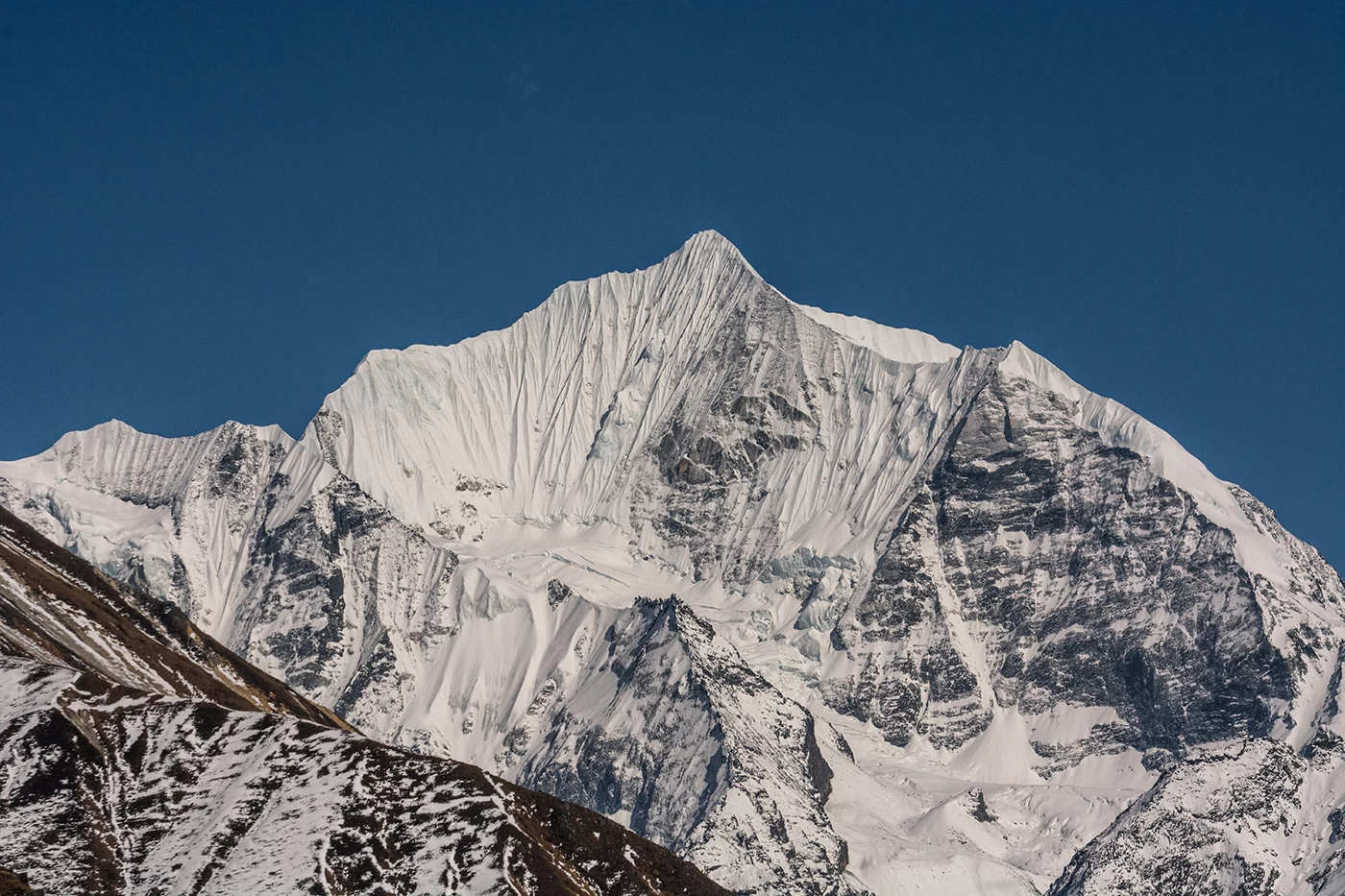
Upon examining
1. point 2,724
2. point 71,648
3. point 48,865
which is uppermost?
point 71,648

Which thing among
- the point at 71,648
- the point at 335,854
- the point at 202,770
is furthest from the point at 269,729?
the point at 71,648

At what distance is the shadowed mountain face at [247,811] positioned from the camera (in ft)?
471

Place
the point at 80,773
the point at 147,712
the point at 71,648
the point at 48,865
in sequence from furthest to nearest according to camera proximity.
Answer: the point at 71,648, the point at 147,712, the point at 80,773, the point at 48,865

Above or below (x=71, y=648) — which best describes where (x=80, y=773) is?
below

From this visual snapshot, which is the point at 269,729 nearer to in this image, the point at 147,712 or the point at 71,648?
the point at 147,712

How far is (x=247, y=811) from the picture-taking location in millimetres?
149250

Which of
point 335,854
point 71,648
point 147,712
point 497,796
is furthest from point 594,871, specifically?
point 71,648

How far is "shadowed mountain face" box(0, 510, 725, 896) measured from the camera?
144m

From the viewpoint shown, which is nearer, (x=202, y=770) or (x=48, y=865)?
(x=48, y=865)

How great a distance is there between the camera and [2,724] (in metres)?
153

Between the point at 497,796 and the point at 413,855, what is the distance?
9123 millimetres

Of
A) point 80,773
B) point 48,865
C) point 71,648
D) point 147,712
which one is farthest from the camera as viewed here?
point 71,648

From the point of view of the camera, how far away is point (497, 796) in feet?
508

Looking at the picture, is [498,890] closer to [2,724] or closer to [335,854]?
[335,854]
